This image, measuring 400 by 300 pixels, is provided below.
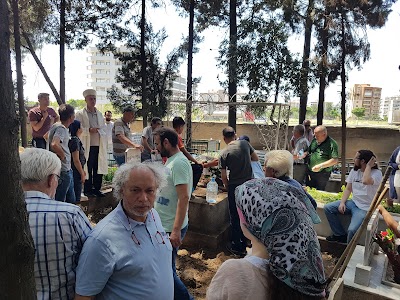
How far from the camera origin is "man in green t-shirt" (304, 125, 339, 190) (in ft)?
19.6

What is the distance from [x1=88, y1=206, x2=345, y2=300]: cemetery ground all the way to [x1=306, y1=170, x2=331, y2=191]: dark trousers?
1.95 metres

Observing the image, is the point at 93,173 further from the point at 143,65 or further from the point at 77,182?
the point at 143,65

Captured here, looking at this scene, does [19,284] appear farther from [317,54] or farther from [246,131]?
[246,131]

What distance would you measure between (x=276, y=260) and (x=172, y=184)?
1726 mm

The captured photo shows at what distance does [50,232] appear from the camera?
4.61ft

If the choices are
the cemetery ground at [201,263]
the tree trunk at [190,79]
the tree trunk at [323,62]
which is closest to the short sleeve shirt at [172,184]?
the cemetery ground at [201,263]

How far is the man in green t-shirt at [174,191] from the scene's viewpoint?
2648mm

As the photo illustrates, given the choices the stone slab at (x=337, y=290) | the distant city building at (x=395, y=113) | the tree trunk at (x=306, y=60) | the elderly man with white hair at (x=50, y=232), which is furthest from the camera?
the distant city building at (x=395, y=113)

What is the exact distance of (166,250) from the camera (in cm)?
186

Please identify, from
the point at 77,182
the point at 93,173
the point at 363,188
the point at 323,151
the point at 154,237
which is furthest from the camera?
the point at 323,151

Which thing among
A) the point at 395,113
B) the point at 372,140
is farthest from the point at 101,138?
the point at 395,113

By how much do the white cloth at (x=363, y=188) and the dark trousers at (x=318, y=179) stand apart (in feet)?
6.91

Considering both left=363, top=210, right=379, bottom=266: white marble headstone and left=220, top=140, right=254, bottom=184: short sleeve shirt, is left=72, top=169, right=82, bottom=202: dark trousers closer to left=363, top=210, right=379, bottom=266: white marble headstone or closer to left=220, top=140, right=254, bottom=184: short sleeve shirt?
left=220, top=140, right=254, bottom=184: short sleeve shirt

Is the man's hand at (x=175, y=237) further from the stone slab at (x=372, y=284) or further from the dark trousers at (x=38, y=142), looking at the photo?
the dark trousers at (x=38, y=142)
